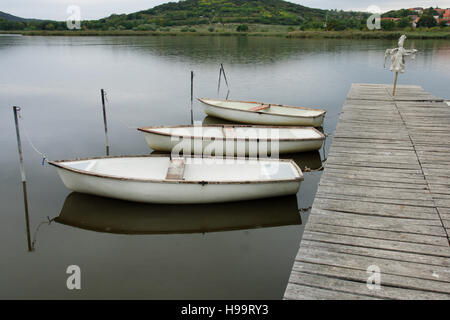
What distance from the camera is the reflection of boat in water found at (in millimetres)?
8508

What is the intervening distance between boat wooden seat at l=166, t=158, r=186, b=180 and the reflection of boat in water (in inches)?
30.7

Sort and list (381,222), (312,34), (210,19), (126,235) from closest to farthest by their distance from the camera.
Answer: (381,222), (126,235), (312,34), (210,19)

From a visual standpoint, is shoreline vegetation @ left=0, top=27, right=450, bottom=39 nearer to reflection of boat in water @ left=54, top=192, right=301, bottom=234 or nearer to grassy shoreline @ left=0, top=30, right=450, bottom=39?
grassy shoreline @ left=0, top=30, right=450, bottom=39

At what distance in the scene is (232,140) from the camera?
11.6 metres

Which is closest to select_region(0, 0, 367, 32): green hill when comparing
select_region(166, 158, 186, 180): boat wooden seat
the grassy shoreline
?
the grassy shoreline

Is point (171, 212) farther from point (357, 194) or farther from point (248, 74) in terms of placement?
point (248, 74)

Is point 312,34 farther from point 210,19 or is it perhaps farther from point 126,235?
point 126,235

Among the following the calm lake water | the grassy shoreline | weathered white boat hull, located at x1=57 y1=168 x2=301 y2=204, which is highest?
the grassy shoreline

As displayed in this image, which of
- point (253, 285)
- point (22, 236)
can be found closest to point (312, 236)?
point (253, 285)

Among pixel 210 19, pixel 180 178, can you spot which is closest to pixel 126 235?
pixel 180 178

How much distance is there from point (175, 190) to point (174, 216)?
70 cm

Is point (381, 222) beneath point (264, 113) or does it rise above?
beneath

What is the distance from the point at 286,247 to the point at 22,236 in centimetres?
604

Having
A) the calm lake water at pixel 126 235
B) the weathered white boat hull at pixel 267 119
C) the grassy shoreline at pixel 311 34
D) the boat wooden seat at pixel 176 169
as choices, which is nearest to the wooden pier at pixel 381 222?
the calm lake water at pixel 126 235
